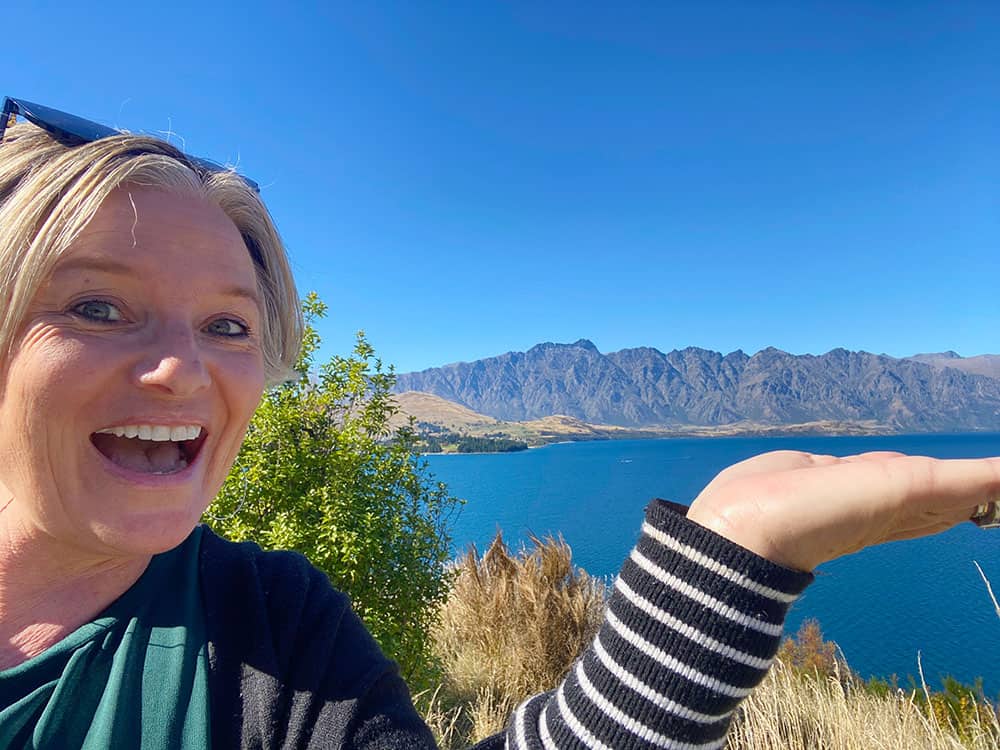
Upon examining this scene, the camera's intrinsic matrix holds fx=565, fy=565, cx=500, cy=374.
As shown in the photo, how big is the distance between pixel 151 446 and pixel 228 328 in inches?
9.8

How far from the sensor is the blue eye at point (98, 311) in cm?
90

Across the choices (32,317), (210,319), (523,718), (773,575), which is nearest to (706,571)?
(773,575)

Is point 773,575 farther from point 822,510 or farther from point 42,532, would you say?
point 42,532

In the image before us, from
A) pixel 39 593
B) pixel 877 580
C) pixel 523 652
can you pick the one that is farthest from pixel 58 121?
pixel 877 580

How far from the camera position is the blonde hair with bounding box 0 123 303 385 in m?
0.87

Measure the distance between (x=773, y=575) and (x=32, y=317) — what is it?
1139 millimetres

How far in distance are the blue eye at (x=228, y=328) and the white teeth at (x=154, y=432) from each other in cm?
18

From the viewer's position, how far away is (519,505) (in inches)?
2192

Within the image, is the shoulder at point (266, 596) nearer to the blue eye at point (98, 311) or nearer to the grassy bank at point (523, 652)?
the blue eye at point (98, 311)

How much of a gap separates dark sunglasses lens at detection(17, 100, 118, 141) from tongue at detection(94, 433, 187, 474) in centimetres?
53

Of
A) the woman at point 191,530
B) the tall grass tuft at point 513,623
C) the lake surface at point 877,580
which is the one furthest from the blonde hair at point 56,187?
the tall grass tuft at point 513,623

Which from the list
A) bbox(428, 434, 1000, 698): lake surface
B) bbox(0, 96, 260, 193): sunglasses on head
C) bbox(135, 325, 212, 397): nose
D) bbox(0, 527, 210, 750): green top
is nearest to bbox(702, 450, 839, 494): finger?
bbox(135, 325, 212, 397): nose

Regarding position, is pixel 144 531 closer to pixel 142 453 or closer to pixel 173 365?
pixel 142 453

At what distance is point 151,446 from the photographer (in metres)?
0.99
